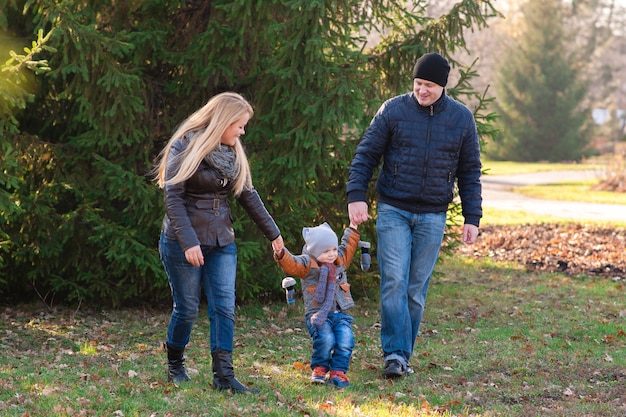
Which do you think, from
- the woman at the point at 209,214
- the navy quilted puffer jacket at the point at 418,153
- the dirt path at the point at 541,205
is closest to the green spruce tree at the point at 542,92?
the dirt path at the point at 541,205

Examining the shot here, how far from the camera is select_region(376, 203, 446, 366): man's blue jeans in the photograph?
5773mm

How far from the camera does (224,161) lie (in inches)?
195

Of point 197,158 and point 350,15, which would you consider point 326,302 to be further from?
point 350,15

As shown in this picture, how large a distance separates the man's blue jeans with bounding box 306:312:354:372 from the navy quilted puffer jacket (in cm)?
86

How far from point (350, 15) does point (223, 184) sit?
11.8 ft

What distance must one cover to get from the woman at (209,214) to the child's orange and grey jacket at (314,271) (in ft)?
1.26

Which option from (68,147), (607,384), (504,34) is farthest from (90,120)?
(504,34)

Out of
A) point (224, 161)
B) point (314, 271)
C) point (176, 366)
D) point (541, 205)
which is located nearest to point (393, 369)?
point (314, 271)

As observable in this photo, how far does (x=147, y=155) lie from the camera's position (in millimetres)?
7816

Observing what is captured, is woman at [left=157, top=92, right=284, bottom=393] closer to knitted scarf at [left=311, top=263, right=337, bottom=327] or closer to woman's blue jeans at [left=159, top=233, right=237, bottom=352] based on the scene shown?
woman's blue jeans at [left=159, top=233, right=237, bottom=352]

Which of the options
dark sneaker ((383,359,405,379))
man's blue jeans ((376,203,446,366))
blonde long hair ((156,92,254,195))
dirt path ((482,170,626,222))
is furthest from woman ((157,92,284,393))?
dirt path ((482,170,626,222))

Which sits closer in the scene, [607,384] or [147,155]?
[607,384]

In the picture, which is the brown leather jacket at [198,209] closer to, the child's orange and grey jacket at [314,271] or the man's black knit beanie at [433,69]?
the child's orange and grey jacket at [314,271]

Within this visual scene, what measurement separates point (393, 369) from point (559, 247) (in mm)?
7924
